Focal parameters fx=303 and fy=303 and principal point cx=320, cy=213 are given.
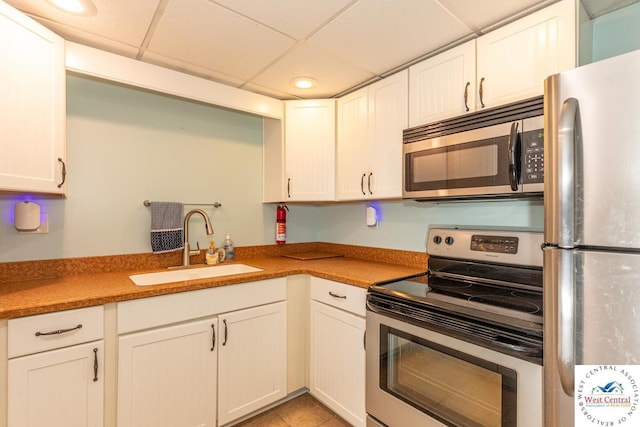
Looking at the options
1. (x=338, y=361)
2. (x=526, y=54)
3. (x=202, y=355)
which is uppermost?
(x=526, y=54)

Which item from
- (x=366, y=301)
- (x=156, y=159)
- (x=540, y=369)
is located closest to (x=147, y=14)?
(x=156, y=159)

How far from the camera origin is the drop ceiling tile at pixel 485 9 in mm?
1304

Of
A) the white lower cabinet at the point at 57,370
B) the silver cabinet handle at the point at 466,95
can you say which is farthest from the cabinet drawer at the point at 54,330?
the silver cabinet handle at the point at 466,95

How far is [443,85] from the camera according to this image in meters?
1.62

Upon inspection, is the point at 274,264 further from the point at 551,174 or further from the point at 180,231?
the point at 551,174

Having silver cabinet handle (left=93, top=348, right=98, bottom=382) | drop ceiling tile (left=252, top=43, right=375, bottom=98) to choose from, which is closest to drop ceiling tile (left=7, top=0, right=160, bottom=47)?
drop ceiling tile (left=252, top=43, right=375, bottom=98)

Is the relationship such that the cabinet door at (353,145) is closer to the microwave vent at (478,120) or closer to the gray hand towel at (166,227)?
the microwave vent at (478,120)

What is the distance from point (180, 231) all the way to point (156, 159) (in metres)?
0.51

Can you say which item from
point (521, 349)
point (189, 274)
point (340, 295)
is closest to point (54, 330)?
point (189, 274)

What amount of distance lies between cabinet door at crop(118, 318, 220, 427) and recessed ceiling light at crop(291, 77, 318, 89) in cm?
158

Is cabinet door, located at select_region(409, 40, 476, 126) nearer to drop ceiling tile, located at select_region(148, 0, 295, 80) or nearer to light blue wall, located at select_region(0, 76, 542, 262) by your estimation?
light blue wall, located at select_region(0, 76, 542, 262)

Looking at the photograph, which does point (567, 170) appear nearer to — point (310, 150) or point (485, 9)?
point (485, 9)

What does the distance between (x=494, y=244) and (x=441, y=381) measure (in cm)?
73

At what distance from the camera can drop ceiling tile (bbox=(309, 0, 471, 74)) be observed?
1343mm
